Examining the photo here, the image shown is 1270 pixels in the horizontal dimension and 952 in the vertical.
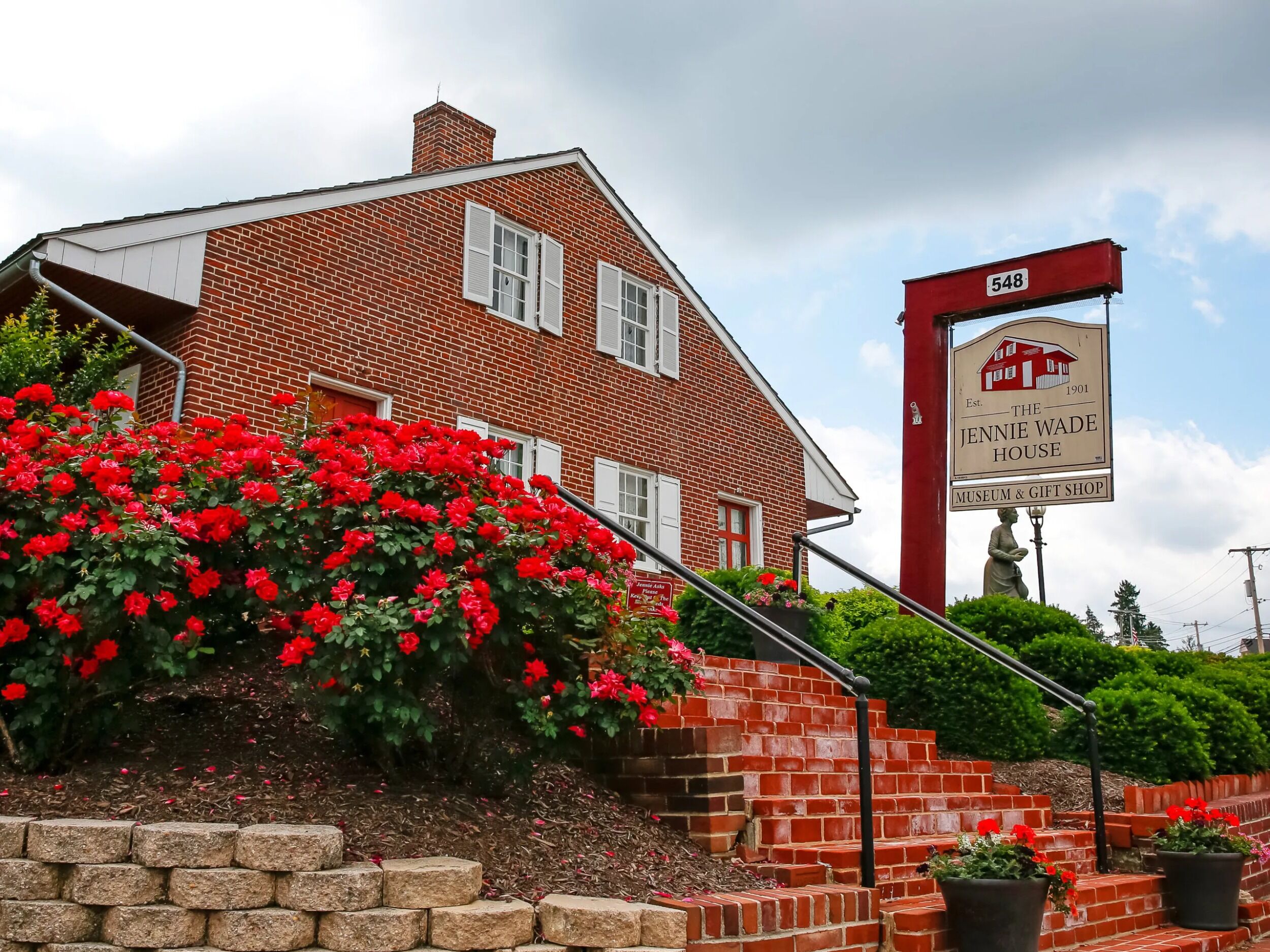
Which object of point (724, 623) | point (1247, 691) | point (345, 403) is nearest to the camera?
point (724, 623)

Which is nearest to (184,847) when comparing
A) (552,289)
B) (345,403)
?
(345,403)

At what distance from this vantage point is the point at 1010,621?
936cm

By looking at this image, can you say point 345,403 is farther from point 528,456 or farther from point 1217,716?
point 1217,716

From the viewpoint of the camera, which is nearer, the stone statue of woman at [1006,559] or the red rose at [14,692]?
the red rose at [14,692]

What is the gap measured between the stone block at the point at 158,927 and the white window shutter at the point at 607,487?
865 cm

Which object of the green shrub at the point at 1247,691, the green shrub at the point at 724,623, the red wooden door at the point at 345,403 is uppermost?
the red wooden door at the point at 345,403

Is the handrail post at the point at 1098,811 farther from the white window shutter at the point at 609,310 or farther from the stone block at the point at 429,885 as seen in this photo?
the white window shutter at the point at 609,310

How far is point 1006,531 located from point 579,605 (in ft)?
30.0

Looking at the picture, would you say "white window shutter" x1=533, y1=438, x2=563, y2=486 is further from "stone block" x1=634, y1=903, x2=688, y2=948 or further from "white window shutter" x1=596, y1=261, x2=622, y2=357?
"stone block" x1=634, y1=903, x2=688, y2=948

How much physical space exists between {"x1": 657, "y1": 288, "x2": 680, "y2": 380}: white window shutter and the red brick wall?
0.16m

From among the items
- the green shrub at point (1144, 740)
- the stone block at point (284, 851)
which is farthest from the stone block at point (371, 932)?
the green shrub at point (1144, 740)

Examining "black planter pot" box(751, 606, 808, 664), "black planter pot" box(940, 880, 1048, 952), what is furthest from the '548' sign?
"black planter pot" box(940, 880, 1048, 952)

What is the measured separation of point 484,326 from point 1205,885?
800 cm

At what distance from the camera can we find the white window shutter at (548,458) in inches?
456
